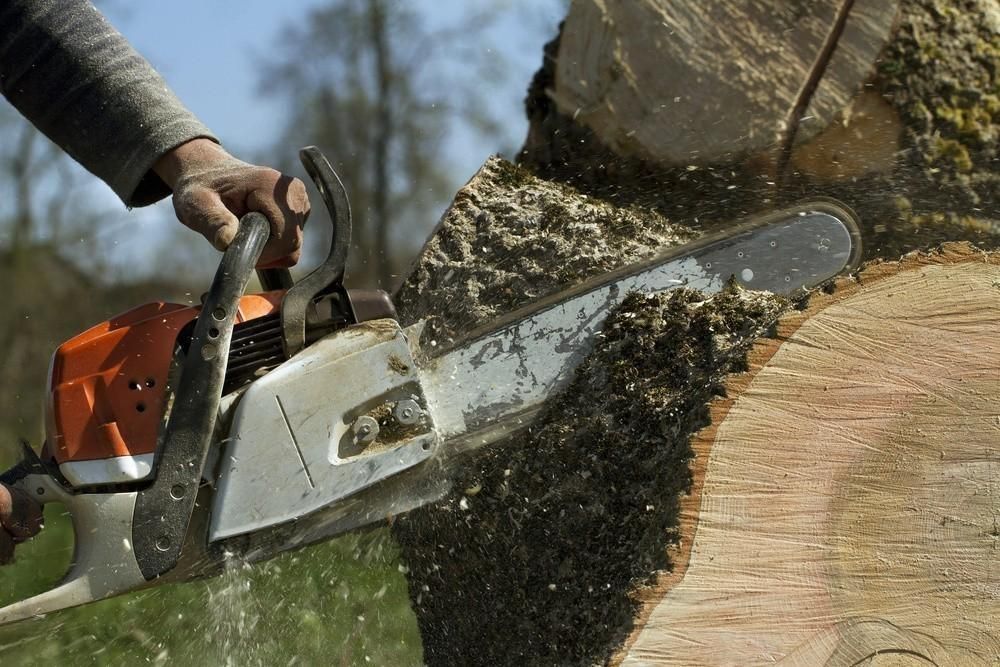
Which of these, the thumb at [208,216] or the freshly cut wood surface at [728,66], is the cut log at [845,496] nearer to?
the freshly cut wood surface at [728,66]

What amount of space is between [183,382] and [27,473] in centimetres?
41

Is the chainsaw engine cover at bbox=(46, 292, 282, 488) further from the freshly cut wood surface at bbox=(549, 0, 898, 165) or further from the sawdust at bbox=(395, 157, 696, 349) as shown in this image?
the freshly cut wood surface at bbox=(549, 0, 898, 165)

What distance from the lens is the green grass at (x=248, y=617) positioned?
2.25m

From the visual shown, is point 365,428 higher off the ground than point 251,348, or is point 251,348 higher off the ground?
point 251,348

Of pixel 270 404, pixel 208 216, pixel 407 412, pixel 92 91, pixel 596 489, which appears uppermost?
pixel 92 91

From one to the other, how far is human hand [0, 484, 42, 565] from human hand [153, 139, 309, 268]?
2.10ft

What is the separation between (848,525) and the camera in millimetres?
1515

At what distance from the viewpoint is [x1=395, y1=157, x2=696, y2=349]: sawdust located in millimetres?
1885

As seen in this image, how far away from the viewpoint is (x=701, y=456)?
1.51m

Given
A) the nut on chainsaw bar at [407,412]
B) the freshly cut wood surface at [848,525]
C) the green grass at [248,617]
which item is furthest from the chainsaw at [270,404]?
the freshly cut wood surface at [848,525]

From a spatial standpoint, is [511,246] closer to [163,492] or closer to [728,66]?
[728,66]

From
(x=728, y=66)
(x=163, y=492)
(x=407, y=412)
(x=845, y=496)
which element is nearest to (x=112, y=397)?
(x=163, y=492)

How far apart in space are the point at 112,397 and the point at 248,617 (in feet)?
3.11

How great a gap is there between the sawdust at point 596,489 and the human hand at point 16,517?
2.72 feet
